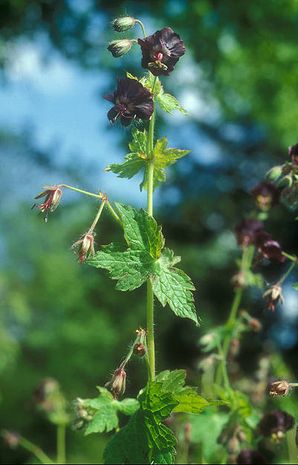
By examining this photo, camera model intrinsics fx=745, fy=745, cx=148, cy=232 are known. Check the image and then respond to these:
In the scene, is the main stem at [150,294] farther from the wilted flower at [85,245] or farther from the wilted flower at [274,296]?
the wilted flower at [274,296]

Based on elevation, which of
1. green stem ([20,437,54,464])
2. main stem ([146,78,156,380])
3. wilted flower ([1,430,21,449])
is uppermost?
main stem ([146,78,156,380])

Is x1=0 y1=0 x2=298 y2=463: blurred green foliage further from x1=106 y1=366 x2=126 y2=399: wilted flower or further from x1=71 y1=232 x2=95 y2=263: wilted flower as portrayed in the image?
x1=71 y1=232 x2=95 y2=263: wilted flower

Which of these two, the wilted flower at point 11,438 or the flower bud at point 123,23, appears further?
the wilted flower at point 11,438

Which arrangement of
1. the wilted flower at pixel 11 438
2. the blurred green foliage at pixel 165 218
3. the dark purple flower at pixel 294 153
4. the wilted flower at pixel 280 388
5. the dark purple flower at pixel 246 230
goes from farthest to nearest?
the blurred green foliage at pixel 165 218 < the wilted flower at pixel 11 438 < the dark purple flower at pixel 246 230 < the dark purple flower at pixel 294 153 < the wilted flower at pixel 280 388

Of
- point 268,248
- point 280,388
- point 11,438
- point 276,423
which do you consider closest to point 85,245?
point 280,388

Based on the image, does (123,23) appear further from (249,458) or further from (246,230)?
(249,458)

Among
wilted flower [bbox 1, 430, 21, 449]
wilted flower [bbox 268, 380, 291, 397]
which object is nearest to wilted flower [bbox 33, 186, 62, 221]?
wilted flower [bbox 268, 380, 291, 397]

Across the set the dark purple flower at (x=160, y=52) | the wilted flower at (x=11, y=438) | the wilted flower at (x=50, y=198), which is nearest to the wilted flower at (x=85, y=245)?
the wilted flower at (x=50, y=198)
